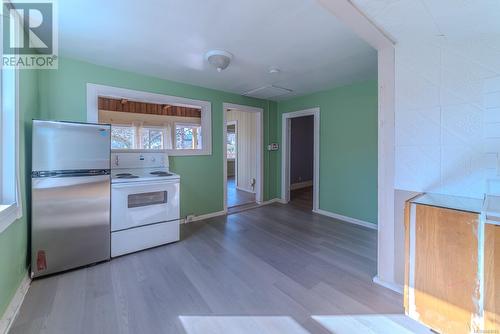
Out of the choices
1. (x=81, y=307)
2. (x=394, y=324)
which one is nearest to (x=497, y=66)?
(x=394, y=324)

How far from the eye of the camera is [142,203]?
255cm

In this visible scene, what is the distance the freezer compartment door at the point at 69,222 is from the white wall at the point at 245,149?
3.71 m

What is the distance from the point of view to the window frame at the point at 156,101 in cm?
268

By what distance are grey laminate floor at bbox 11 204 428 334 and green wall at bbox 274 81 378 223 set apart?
925mm

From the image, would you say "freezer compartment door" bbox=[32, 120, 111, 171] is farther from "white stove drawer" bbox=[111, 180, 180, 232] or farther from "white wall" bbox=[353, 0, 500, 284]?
"white wall" bbox=[353, 0, 500, 284]

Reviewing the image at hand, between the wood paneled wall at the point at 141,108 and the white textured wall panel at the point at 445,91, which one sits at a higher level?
the wood paneled wall at the point at 141,108

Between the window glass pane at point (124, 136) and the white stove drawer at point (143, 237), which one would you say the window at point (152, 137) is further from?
the white stove drawer at point (143, 237)

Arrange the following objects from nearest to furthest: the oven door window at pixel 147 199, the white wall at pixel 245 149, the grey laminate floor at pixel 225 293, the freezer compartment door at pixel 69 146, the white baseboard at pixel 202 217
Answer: the grey laminate floor at pixel 225 293, the freezer compartment door at pixel 69 146, the oven door window at pixel 147 199, the white baseboard at pixel 202 217, the white wall at pixel 245 149

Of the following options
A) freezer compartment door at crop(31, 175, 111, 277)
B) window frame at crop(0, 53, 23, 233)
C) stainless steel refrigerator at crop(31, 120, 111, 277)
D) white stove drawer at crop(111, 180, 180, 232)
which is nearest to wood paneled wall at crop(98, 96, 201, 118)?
white stove drawer at crop(111, 180, 180, 232)

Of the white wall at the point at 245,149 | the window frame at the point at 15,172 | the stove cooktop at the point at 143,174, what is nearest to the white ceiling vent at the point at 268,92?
the white wall at the point at 245,149

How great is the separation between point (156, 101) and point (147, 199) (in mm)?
1530

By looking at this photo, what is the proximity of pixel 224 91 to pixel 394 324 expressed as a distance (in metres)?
3.79

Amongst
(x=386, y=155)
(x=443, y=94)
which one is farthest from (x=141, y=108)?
(x=443, y=94)

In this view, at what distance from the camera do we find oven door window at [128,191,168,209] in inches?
97.7
